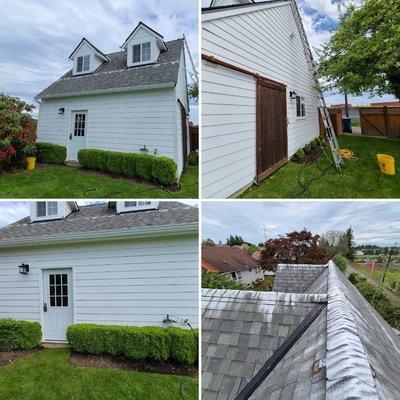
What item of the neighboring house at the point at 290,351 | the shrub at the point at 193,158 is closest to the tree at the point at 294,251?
the shrub at the point at 193,158

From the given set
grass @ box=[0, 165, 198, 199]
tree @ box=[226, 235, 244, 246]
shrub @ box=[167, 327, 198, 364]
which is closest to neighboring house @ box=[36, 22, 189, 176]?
grass @ box=[0, 165, 198, 199]

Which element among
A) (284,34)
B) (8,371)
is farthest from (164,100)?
(8,371)

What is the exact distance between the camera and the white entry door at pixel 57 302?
8.15 m

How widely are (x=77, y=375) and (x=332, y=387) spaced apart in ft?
18.5

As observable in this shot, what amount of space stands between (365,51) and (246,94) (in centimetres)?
652

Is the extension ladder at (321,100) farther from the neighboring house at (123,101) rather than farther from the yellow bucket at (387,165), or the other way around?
the neighboring house at (123,101)

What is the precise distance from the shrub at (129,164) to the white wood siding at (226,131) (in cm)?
234

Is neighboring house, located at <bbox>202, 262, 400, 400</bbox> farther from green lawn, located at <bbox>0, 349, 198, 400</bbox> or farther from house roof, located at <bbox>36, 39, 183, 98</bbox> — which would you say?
house roof, located at <bbox>36, 39, 183, 98</bbox>

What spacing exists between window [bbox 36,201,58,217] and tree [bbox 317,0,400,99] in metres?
9.76

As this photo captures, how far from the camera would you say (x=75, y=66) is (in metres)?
9.30

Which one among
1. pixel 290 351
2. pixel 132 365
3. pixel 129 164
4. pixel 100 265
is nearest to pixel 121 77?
pixel 129 164

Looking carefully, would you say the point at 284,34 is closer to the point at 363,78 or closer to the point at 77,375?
the point at 363,78

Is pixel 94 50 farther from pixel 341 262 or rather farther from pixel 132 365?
pixel 341 262

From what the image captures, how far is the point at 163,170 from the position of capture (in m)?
6.70
